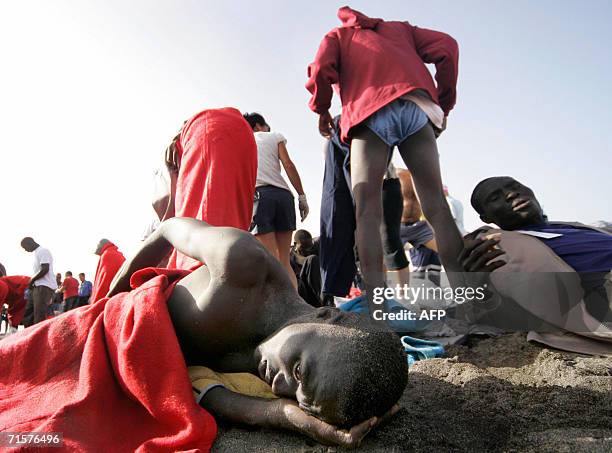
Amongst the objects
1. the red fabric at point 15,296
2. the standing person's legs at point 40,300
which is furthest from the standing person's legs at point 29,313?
the standing person's legs at point 40,300

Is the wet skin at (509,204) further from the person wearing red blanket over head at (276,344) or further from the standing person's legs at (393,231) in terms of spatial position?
the person wearing red blanket over head at (276,344)

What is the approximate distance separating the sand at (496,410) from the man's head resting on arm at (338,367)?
0.13 metres

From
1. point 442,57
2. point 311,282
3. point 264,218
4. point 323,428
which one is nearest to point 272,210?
point 264,218

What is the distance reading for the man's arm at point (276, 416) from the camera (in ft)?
3.78

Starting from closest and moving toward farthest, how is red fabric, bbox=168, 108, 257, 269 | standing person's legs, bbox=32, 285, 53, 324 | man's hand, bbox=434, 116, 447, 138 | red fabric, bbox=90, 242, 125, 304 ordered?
red fabric, bbox=168, 108, 257, 269, man's hand, bbox=434, 116, 447, 138, red fabric, bbox=90, 242, 125, 304, standing person's legs, bbox=32, 285, 53, 324

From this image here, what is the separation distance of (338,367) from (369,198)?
61.3 inches

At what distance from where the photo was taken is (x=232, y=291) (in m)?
1.35

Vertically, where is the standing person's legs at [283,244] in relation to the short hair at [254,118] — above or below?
below

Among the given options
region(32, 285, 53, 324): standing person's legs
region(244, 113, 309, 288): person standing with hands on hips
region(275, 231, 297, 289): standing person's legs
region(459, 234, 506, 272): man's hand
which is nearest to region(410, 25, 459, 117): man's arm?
region(459, 234, 506, 272): man's hand

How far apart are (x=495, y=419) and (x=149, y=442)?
3.42 ft

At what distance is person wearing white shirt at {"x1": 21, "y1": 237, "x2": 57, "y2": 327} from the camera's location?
665 cm

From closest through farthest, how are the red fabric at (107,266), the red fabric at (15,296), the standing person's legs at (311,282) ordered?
1. the red fabric at (107,266)
2. the standing person's legs at (311,282)
3. the red fabric at (15,296)

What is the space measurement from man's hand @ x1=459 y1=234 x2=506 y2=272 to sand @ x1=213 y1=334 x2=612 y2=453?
1.51 ft

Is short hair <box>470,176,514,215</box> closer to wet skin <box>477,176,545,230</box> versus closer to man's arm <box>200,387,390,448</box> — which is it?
wet skin <box>477,176,545,230</box>
